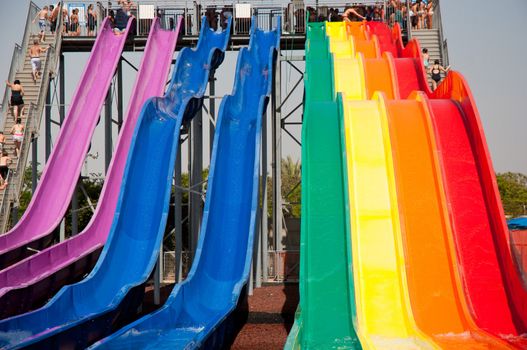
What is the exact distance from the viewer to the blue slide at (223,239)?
31.7 ft

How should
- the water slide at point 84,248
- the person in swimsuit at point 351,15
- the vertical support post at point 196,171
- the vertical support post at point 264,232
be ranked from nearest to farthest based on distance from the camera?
the water slide at point 84,248
the vertical support post at point 264,232
the vertical support post at point 196,171
the person in swimsuit at point 351,15

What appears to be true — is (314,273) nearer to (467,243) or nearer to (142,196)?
(467,243)

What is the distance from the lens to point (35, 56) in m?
17.8

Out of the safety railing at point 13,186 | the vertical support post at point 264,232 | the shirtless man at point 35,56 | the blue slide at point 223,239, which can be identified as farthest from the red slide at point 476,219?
the shirtless man at point 35,56

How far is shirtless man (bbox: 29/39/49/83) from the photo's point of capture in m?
17.3

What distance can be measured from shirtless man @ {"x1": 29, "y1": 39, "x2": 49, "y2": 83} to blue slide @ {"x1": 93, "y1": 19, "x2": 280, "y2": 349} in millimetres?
4184

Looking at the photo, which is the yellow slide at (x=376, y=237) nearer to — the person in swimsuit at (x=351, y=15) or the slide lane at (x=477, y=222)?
the slide lane at (x=477, y=222)

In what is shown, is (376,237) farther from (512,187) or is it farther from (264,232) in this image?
(512,187)

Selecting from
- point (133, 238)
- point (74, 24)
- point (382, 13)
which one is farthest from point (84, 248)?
point (382, 13)

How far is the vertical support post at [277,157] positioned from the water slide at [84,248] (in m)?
2.26

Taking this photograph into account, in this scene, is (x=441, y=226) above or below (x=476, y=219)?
below

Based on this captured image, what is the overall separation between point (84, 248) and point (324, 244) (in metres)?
5.25

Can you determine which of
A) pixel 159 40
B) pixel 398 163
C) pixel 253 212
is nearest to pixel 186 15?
pixel 159 40

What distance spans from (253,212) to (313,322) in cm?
372
